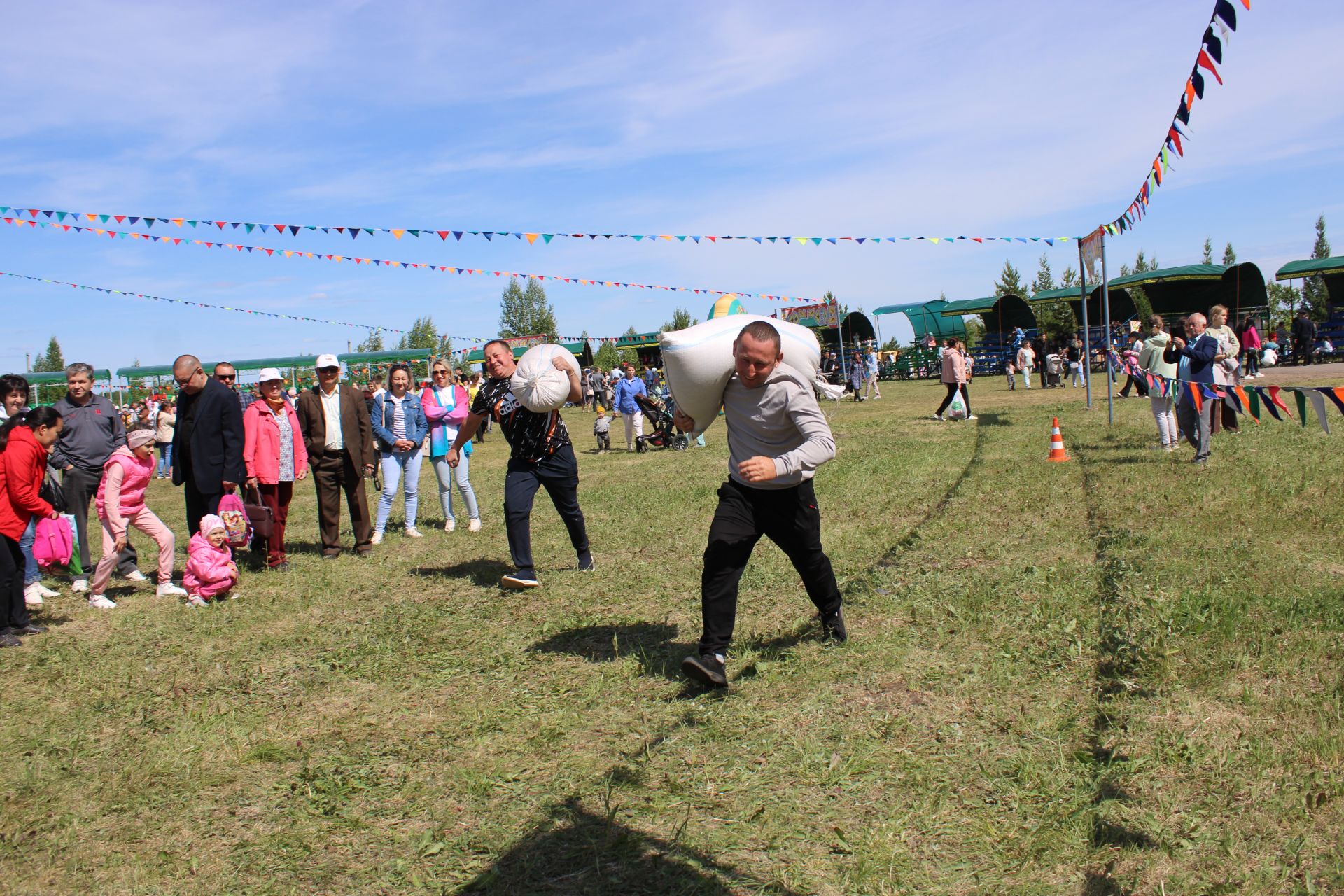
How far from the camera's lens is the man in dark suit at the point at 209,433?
25.2 feet

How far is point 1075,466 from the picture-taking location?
438 inches

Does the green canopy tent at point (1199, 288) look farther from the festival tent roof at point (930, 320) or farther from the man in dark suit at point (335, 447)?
the man in dark suit at point (335, 447)

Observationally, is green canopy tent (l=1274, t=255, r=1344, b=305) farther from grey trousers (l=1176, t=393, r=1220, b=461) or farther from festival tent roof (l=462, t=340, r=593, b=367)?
festival tent roof (l=462, t=340, r=593, b=367)

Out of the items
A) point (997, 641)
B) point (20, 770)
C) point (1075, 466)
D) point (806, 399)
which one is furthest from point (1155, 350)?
point (20, 770)

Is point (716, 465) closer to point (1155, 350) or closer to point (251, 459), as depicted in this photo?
point (1155, 350)

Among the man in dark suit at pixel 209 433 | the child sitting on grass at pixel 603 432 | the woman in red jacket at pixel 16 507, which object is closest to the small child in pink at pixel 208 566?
the man in dark suit at pixel 209 433

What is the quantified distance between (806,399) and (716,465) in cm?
985

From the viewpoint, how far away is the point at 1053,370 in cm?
2856

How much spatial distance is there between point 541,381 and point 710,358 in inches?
97.0

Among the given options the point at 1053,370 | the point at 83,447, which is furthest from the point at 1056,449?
the point at 1053,370

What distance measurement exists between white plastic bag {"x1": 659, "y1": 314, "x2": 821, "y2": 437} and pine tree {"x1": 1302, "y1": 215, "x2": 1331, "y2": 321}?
144ft

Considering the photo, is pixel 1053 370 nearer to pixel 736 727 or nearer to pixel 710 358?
pixel 710 358

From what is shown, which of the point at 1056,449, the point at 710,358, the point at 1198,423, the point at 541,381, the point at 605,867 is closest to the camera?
the point at 605,867

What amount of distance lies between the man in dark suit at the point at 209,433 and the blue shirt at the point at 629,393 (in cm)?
1081
